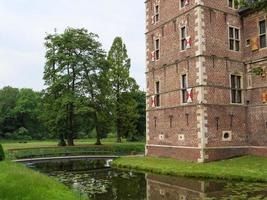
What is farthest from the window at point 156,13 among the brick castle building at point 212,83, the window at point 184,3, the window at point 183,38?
the window at point 183,38

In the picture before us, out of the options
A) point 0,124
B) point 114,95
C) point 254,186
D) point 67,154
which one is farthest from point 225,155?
point 0,124

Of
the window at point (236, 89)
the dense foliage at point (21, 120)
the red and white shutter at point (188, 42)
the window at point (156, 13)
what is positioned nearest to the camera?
the red and white shutter at point (188, 42)

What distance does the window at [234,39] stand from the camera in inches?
879

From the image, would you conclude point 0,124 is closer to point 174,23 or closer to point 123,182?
point 174,23

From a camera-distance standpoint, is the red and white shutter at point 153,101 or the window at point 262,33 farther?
the red and white shutter at point 153,101

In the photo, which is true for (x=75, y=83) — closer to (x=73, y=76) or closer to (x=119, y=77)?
(x=73, y=76)

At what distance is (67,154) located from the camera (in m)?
28.7

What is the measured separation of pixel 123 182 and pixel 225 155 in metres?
7.37

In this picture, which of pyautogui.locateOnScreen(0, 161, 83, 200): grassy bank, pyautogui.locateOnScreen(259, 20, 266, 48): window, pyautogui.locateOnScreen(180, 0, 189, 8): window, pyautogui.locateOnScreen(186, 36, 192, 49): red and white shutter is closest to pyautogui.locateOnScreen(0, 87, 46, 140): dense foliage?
pyautogui.locateOnScreen(180, 0, 189, 8): window

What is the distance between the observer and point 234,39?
22.5 meters

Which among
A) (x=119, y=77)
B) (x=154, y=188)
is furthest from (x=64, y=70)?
(x=154, y=188)

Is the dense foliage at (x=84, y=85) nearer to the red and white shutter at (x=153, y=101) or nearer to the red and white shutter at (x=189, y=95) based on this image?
the red and white shutter at (x=153, y=101)

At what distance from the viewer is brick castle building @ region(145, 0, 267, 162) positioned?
67.4ft

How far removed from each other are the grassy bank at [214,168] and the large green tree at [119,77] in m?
16.5
